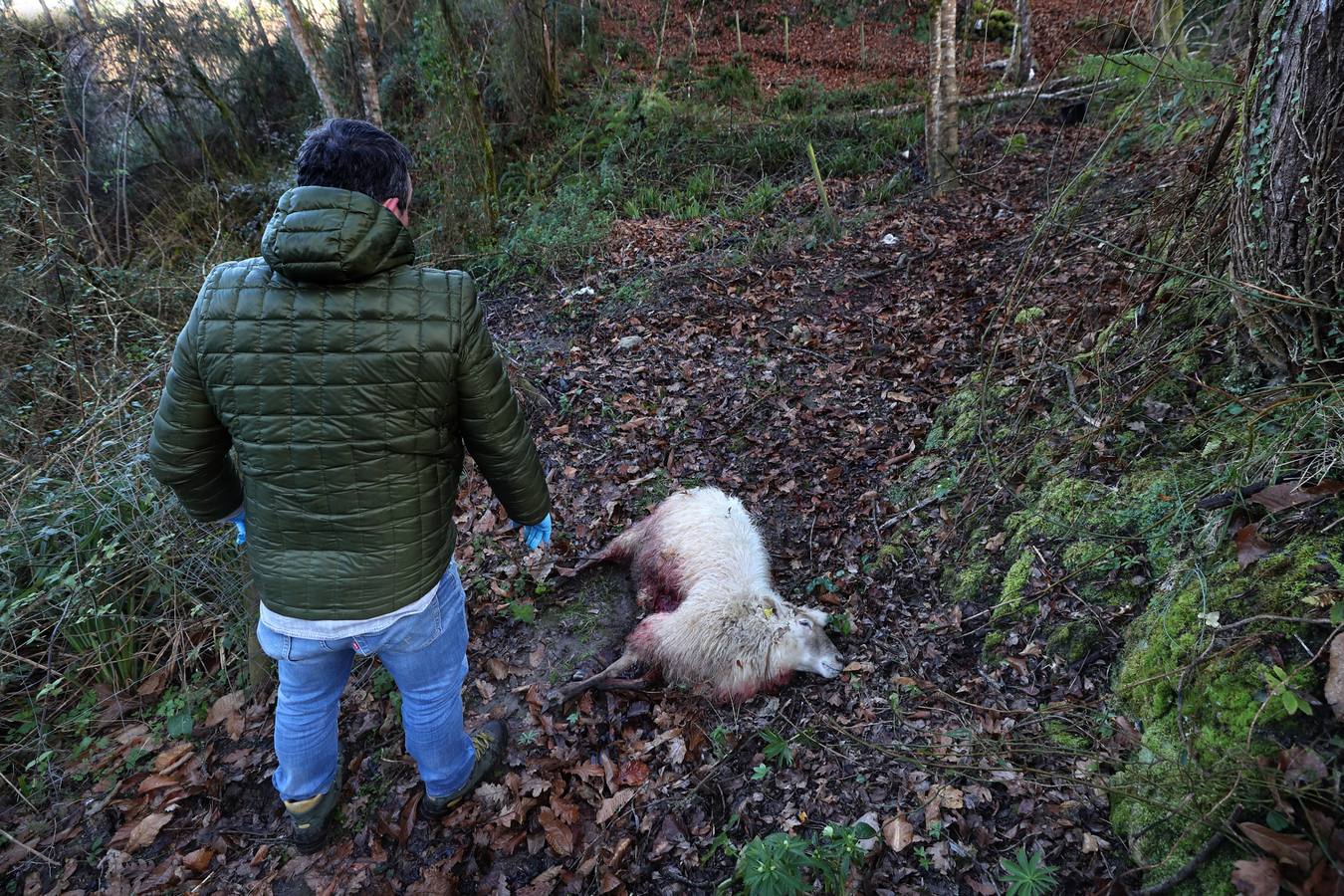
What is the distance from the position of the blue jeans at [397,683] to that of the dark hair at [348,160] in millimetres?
1438

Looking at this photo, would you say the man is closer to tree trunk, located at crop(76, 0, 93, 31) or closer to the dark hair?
the dark hair

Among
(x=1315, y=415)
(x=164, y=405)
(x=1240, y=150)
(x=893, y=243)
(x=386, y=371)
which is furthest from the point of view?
(x=893, y=243)

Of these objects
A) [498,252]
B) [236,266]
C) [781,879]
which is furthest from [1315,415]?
[498,252]

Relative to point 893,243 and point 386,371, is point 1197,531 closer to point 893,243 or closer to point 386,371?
point 386,371

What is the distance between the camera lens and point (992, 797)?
251 centimetres

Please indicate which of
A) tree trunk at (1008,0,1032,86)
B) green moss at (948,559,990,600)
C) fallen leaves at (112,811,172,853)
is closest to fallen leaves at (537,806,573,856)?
fallen leaves at (112,811,172,853)

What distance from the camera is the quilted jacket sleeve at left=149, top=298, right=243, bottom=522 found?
2113mm

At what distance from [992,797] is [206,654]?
4.37 m

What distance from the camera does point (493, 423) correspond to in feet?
7.39

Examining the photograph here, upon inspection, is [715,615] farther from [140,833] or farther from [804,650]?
[140,833]

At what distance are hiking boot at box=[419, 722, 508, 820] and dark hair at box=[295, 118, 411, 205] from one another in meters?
2.50

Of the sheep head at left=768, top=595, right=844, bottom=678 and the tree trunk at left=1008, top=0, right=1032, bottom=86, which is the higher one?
the tree trunk at left=1008, top=0, right=1032, bottom=86

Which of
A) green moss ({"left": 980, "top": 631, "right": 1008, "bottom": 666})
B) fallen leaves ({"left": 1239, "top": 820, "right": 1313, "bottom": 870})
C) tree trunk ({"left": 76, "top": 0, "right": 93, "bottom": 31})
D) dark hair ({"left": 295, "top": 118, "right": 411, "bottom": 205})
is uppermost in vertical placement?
tree trunk ({"left": 76, "top": 0, "right": 93, "bottom": 31})

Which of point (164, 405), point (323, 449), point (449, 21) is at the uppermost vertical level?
point (449, 21)
